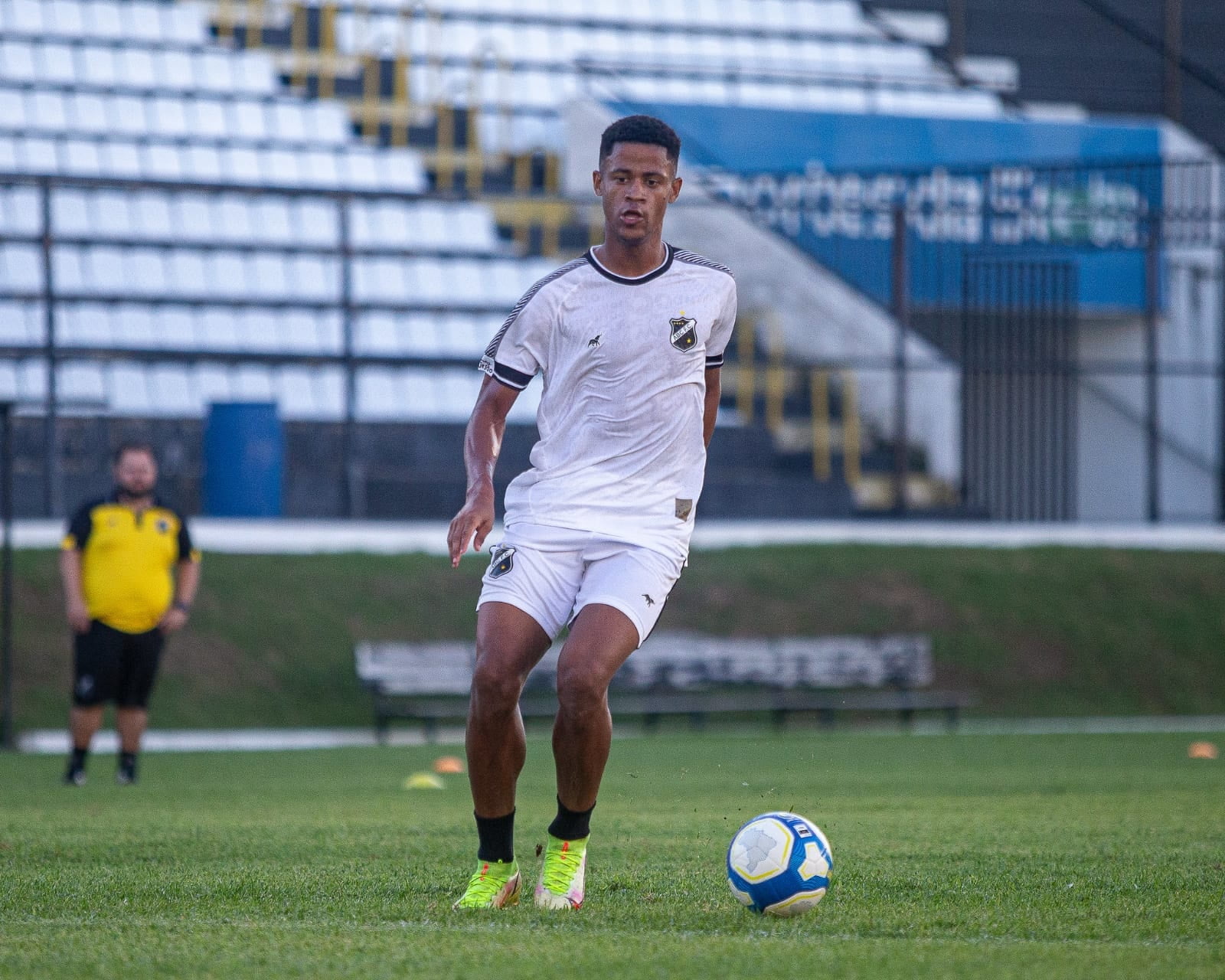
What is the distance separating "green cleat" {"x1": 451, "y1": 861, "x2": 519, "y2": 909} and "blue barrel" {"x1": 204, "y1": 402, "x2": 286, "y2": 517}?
510 inches

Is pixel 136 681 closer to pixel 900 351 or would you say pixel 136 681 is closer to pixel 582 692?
pixel 582 692

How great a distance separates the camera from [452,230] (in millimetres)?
23266

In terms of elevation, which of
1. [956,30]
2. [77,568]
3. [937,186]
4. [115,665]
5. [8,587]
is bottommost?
[115,665]

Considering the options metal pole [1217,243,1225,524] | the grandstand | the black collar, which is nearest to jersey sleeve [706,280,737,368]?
the black collar

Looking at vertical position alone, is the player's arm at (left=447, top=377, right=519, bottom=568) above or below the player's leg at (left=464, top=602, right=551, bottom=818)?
above

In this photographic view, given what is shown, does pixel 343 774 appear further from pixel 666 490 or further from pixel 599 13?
pixel 599 13

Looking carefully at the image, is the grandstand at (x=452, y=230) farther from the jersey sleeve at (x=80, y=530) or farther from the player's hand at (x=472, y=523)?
the player's hand at (x=472, y=523)

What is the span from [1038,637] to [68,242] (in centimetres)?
1132

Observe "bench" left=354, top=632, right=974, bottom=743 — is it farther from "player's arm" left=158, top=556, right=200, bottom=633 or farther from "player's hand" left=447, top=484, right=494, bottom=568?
"player's hand" left=447, top=484, right=494, bottom=568

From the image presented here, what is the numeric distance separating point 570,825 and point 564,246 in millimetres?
18795

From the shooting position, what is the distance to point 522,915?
5086mm

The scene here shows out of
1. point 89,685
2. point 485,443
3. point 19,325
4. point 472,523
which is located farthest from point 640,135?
point 19,325

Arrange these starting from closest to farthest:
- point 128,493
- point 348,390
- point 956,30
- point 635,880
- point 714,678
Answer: point 635,880, point 128,493, point 714,678, point 348,390, point 956,30

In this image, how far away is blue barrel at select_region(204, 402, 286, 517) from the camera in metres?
17.8
